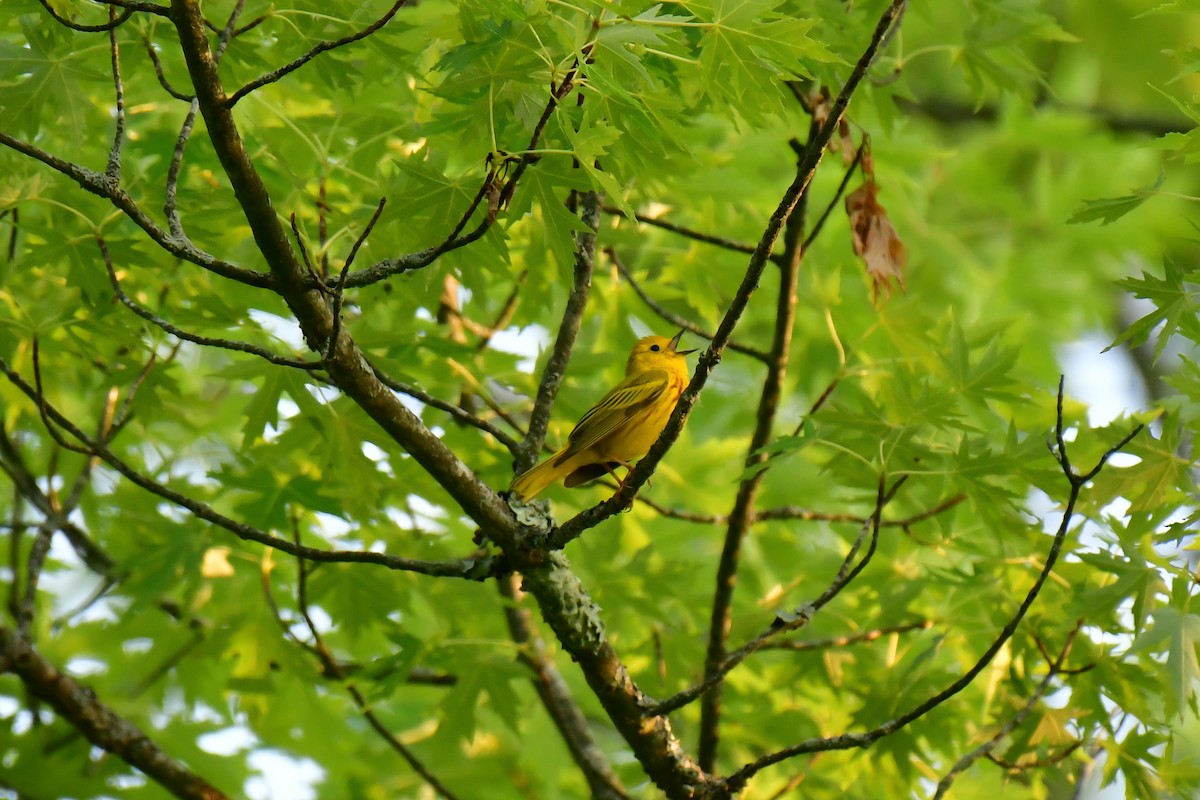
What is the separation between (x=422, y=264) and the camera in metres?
2.74

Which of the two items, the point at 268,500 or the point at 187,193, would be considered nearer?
the point at 187,193

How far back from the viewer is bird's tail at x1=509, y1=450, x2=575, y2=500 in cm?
337

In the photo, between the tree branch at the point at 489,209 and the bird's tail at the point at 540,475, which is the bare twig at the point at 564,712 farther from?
the tree branch at the point at 489,209

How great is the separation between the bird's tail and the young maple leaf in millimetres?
1202

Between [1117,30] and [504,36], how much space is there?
13.4 m

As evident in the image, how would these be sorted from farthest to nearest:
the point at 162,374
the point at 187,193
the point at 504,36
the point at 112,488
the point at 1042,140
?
the point at 1042,140 → the point at 112,488 → the point at 162,374 → the point at 187,193 → the point at 504,36

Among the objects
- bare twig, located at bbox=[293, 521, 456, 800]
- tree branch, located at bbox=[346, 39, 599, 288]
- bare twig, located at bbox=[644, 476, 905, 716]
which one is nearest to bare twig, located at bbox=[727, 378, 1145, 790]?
bare twig, located at bbox=[644, 476, 905, 716]

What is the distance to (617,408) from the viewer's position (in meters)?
4.07

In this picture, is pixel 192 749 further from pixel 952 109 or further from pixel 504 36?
pixel 952 109

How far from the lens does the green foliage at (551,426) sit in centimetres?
310

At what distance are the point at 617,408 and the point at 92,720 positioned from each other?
235 cm

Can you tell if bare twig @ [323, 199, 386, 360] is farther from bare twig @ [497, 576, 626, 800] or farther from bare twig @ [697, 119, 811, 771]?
bare twig @ [497, 576, 626, 800]

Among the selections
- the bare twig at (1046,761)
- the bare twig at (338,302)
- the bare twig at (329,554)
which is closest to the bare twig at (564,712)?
the bare twig at (329,554)

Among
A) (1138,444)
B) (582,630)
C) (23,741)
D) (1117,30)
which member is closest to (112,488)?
(23,741)
